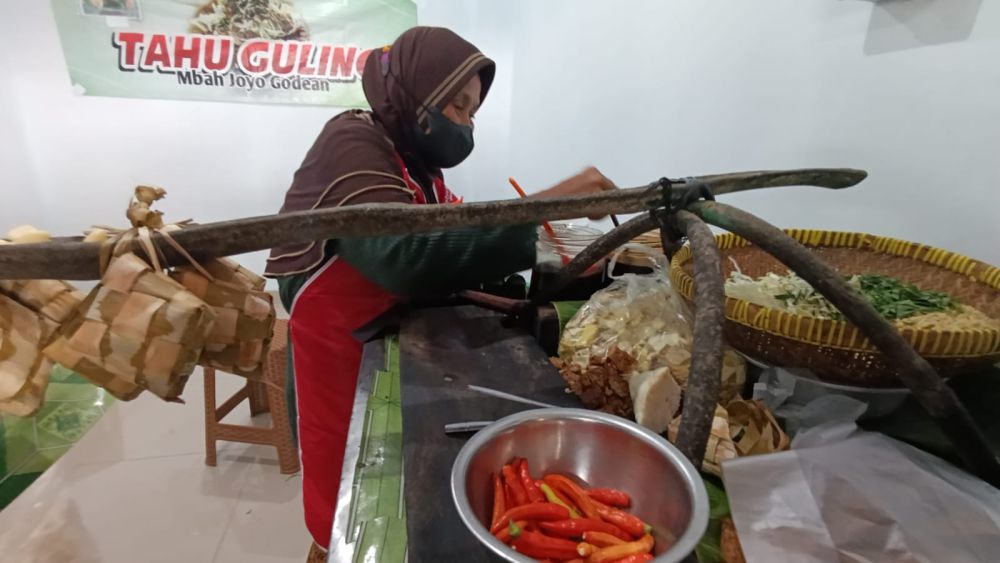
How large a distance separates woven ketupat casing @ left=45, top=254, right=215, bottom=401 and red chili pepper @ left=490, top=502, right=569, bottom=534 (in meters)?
0.43

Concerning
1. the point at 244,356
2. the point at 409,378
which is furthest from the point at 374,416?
the point at 244,356

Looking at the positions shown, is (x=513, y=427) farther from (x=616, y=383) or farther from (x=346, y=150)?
(x=346, y=150)

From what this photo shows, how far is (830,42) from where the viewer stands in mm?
1296

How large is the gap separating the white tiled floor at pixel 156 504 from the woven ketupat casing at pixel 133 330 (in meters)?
1.54

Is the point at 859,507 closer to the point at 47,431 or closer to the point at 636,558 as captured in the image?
the point at 636,558

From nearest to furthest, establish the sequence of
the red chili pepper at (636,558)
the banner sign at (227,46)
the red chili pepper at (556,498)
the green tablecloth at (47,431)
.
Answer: the red chili pepper at (636,558), the red chili pepper at (556,498), the green tablecloth at (47,431), the banner sign at (227,46)

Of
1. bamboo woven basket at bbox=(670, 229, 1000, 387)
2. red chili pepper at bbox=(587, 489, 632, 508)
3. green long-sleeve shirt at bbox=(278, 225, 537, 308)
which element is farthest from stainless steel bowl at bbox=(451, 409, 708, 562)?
green long-sleeve shirt at bbox=(278, 225, 537, 308)

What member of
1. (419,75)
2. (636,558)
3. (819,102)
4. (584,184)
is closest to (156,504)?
(419,75)

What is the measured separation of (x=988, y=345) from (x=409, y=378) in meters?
0.92

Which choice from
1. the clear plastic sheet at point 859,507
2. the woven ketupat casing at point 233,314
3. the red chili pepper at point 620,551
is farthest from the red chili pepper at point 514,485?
the woven ketupat casing at point 233,314

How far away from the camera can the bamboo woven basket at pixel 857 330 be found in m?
0.71

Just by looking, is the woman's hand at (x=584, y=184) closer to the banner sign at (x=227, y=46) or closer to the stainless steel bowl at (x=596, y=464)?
the stainless steel bowl at (x=596, y=464)

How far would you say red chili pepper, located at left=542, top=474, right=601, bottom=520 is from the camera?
0.65 meters

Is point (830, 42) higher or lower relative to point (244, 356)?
higher
